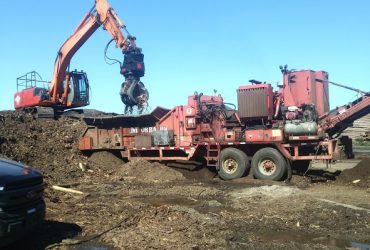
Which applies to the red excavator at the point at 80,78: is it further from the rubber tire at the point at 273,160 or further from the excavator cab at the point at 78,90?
the rubber tire at the point at 273,160

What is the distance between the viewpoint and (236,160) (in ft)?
52.2

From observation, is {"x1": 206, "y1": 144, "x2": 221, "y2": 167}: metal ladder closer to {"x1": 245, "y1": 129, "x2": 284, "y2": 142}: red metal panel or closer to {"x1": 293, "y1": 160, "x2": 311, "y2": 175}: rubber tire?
{"x1": 245, "y1": 129, "x2": 284, "y2": 142}: red metal panel

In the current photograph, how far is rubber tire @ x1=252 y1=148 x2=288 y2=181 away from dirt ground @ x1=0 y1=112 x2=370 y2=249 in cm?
48

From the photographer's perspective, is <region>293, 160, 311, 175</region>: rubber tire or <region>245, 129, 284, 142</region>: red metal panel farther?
<region>293, 160, 311, 175</region>: rubber tire

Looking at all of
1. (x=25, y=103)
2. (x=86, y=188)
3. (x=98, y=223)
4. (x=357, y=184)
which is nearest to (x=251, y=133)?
(x=357, y=184)

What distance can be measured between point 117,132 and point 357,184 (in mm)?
10091

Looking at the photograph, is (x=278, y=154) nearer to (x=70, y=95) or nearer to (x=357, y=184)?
(x=357, y=184)

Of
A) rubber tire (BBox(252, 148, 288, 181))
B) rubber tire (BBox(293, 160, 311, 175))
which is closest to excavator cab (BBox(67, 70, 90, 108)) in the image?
rubber tire (BBox(252, 148, 288, 181))

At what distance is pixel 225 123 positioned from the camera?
17.1 meters

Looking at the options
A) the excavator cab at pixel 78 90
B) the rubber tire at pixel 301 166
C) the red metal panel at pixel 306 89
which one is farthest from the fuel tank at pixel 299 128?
the excavator cab at pixel 78 90

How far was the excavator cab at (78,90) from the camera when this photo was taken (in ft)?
76.0

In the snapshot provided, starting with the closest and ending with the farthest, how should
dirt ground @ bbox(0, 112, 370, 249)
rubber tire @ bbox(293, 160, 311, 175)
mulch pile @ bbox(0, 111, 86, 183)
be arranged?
dirt ground @ bbox(0, 112, 370, 249) → rubber tire @ bbox(293, 160, 311, 175) → mulch pile @ bbox(0, 111, 86, 183)

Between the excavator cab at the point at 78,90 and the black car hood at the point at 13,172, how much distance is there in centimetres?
1717

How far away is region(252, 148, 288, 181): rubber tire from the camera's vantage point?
49.0 ft
